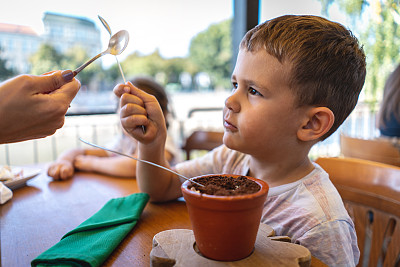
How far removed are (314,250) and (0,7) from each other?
312 cm

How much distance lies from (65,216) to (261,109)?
0.64 meters

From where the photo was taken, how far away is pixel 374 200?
1.02 m

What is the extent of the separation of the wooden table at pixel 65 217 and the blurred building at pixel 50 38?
238 centimetres

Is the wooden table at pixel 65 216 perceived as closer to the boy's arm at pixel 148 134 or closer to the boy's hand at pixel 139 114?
the boy's arm at pixel 148 134

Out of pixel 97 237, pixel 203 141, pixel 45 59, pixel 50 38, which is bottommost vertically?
pixel 203 141

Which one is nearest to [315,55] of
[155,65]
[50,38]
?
[50,38]

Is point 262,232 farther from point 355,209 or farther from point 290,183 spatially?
point 355,209

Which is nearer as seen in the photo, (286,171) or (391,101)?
(286,171)

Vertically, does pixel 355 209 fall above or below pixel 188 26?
below

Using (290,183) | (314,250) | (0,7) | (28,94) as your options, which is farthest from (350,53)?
(0,7)

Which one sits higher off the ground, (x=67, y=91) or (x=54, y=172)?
(x=67, y=91)

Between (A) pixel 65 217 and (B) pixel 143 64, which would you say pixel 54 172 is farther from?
(B) pixel 143 64

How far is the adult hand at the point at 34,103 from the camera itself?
1.88 feet

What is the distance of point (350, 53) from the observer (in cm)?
87
